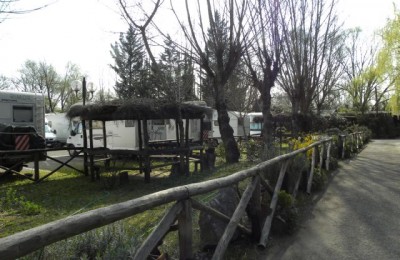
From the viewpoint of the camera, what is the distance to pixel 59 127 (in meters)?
30.9

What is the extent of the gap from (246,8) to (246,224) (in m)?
8.87

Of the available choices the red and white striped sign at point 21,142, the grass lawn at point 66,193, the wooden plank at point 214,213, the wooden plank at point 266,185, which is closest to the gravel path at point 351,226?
the wooden plank at point 214,213

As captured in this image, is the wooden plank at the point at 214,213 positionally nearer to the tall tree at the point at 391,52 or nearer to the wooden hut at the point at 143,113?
the wooden hut at the point at 143,113

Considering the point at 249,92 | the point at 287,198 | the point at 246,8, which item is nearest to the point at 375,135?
the point at 249,92

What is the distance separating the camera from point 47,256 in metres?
2.77

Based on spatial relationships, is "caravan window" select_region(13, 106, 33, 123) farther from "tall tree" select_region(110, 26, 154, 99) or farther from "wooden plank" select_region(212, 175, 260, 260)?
"tall tree" select_region(110, 26, 154, 99)

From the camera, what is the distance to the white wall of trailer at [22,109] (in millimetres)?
15562

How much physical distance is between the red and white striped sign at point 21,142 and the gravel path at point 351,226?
34.3ft

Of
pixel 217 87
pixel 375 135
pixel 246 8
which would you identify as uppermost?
pixel 246 8

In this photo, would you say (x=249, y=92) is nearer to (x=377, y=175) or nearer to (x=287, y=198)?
(x=377, y=175)

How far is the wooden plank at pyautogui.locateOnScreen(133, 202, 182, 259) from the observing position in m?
2.67

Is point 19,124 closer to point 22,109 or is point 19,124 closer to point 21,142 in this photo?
point 22,109

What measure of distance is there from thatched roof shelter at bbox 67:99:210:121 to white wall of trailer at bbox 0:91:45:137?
447 centimetres

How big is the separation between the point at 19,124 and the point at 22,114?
454mm
